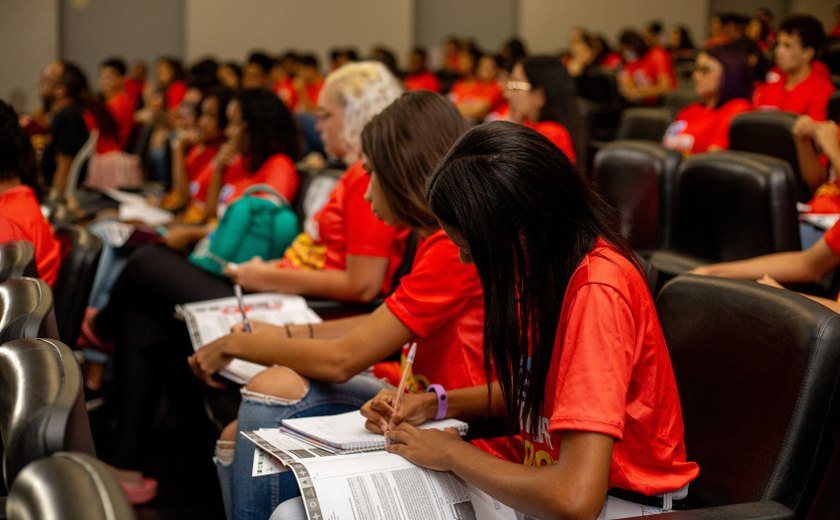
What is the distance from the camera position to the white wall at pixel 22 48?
11.0 meters

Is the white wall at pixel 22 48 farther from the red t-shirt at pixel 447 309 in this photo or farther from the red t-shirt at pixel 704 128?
the red t-shirt at pixel 447 309

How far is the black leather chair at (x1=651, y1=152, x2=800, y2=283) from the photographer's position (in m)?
2.33

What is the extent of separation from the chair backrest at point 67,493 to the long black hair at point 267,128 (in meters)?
2.84

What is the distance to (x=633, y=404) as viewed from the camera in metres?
1.23

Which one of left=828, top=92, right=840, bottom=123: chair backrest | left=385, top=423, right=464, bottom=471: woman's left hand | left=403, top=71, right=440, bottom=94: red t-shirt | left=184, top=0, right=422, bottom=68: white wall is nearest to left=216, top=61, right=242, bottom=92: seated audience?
left=403, top=71, right=440, bottom=94: red t-shirt

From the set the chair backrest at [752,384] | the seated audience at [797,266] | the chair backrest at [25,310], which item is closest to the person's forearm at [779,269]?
the seated audience at [797,266]

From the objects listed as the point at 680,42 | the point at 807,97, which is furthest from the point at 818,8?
the point at 807,97

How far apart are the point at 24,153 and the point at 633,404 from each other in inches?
69.9

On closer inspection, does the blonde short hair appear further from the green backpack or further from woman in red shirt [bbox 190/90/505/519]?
woman in red shirt [bbox 190/90/505/519]

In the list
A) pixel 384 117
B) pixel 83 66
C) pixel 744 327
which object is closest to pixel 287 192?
pixel 384 117

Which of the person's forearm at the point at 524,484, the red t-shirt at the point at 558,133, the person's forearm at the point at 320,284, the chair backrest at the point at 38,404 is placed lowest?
the person's forearm at the point at 320,284

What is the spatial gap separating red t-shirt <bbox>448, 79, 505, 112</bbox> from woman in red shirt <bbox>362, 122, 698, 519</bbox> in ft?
27.4

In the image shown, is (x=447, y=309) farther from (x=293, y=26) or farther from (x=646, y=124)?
(x=293, y=26)

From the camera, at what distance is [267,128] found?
3521mm
